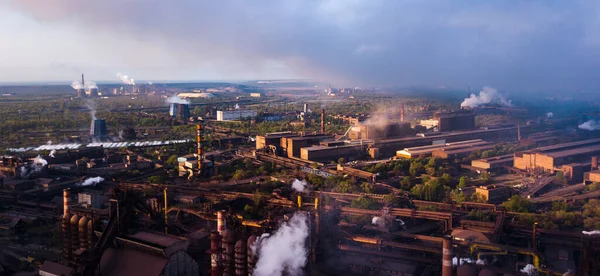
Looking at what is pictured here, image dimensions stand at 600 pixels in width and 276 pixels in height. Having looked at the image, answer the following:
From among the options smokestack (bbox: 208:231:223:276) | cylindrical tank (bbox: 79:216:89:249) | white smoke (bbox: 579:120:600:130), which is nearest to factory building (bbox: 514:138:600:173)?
white smoke (bbox: 579:120:600:130)

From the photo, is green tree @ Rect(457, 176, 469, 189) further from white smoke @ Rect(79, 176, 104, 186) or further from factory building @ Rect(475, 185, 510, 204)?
white smoke @ Rect(79, 176, 104, 186)

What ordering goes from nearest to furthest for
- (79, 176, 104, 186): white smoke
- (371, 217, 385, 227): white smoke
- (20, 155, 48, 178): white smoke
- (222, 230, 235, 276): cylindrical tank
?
(222, 230, 235, 276): cylindrical tank
(371, 217, 385, 227): white smoke
(79, 176, 104, 186): white smoke
(20, 155, 48, 178): white smoke

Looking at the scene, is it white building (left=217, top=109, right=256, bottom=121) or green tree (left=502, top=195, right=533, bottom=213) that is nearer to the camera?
green tree (left=502, top=195, right=533, bottom=213)

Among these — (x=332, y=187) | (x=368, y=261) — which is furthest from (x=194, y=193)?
(x=368, y=261)

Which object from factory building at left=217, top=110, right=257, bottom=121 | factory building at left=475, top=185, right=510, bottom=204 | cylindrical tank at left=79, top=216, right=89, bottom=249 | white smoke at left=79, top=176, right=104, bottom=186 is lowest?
factory building at left=475, top=185, right=510, bottom=204

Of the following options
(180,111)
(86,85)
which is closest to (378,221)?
(180,111)

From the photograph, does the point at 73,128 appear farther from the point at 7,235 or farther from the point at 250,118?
the point at 7,235

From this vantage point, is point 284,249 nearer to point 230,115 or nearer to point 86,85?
point 230,115
